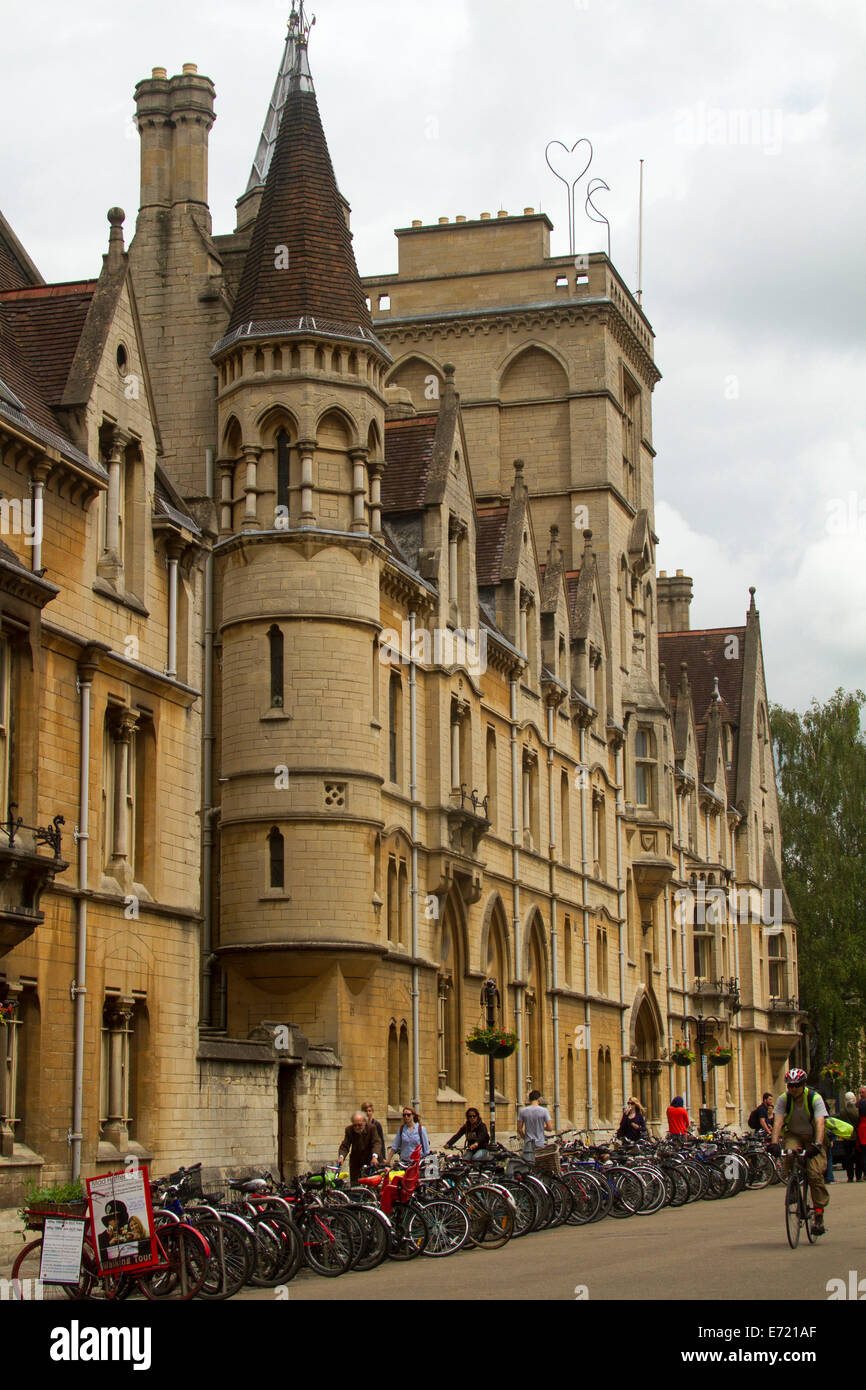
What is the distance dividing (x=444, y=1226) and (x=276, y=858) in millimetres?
12043

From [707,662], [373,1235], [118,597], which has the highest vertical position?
[707,662]

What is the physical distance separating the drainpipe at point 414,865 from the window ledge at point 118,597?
11675 mm

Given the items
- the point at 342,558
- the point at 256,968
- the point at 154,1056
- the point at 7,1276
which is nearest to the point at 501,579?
the point at 342,558

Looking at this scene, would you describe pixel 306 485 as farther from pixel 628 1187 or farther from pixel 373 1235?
pixel 373 1235

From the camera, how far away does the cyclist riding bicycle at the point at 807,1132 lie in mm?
20188

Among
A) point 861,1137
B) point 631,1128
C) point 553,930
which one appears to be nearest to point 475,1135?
point 631,1128

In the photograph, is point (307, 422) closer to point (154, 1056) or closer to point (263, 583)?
point (263, 583)

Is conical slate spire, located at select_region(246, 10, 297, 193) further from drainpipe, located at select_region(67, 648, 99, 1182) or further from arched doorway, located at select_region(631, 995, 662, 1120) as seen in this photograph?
drainpipe, located at select_region(67, 648, 99, 1182)

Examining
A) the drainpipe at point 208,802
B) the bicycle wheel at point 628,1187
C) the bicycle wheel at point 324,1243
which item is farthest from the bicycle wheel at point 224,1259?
the drainpipe at point 208,802

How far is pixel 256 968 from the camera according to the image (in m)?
32.2

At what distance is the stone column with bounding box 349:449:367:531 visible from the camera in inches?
1312

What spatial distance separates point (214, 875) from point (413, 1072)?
536 centimetres

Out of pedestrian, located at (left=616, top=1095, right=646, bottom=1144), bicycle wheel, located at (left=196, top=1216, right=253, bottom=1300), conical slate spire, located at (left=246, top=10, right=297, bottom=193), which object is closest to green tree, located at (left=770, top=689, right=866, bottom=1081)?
conical slate spire, located at (left=246, top=10, right=297, bottom=193)

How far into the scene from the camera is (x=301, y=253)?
3378 centimetres
